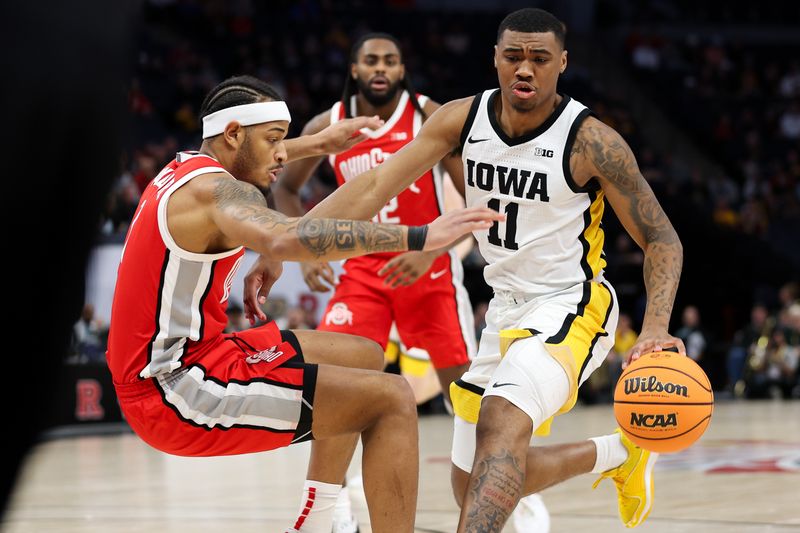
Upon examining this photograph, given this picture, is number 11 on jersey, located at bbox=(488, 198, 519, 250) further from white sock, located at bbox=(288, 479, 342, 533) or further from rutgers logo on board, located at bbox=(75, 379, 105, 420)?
rutgers logo on board, located at bbox=(75, 379, 105, 420)

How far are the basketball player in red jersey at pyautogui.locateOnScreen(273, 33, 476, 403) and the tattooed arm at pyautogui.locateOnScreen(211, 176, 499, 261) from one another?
2456 mm

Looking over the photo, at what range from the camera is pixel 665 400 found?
4.16m

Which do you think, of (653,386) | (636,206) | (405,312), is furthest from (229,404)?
(405,312)

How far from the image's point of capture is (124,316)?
3.93m

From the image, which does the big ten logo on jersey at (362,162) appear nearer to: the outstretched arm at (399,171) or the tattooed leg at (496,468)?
the outstretched arm at (399,171)

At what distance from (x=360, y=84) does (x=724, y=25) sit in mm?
23847

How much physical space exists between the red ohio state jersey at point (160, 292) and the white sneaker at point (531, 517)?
2151 mm

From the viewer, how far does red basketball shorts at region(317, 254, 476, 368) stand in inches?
243

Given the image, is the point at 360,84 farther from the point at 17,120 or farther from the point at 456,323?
the point at 17,120

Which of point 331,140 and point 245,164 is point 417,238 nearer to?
point 245,164

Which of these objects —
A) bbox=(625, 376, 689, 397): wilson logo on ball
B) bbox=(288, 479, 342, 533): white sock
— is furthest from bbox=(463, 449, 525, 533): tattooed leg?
bbox=(288, 479, 342, 533): white sock

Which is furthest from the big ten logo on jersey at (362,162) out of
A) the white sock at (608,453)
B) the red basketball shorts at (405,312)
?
the white sock at (608,453)

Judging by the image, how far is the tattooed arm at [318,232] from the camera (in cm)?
343

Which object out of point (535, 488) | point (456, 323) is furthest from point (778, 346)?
point (535, 488)
